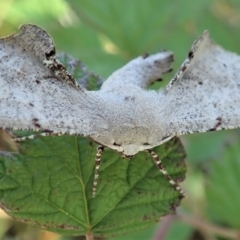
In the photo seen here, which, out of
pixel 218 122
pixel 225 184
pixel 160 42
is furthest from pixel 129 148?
pixel 160 42

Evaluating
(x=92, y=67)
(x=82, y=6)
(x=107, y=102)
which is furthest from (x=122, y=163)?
(x=82, y=6)

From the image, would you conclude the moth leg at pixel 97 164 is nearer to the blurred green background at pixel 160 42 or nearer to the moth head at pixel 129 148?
the moth head at pixel 129 148

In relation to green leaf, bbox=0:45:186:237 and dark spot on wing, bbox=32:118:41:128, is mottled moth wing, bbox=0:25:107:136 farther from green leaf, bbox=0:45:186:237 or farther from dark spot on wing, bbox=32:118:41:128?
green leaf, bbox=0:45:186:237

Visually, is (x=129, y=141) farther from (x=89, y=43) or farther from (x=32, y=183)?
(x=89, y=43)

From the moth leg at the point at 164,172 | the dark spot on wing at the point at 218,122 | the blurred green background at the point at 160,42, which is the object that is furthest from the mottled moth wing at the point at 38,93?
the blurred green background at the point at 160,42

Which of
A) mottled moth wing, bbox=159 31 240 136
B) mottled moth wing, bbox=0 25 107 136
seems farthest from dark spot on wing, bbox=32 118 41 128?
mottled moth wing, bbox=159 31 240 136

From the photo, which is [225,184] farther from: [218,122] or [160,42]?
[160,42]

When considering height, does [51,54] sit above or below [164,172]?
above
